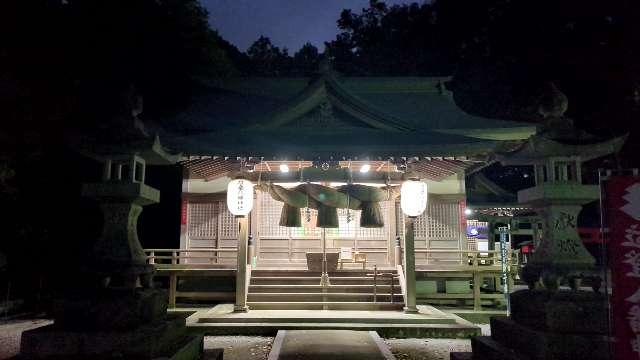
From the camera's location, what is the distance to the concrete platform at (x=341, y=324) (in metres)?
10.9

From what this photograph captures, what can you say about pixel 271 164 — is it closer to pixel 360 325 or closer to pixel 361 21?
pixel 360 325

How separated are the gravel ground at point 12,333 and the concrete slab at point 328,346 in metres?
5.26

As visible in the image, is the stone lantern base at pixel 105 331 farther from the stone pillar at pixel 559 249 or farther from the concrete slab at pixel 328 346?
the stone pillar at pixel 559 249

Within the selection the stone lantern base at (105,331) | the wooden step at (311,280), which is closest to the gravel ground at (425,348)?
the wooden step at (311,280)

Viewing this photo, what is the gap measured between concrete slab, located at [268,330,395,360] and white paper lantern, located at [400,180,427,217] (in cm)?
327

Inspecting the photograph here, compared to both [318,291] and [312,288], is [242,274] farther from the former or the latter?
[318,291]

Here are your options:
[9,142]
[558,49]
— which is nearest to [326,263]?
[9,142]

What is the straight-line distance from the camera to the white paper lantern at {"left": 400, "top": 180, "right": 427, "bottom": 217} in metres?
11.7

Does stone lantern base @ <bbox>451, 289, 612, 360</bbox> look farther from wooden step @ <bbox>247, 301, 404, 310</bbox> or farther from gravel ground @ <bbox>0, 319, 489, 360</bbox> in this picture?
wooden step @ <bbox>247, 301, 404, 310</bbox>

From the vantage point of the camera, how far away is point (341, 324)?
11.1 metres

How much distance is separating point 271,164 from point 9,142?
7762mm

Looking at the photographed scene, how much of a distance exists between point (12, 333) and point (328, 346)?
849 cm

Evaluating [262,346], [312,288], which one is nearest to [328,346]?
[262,346]

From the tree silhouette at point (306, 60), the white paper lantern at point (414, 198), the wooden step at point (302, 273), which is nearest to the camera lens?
the white paper lantern at point (414, 198)
